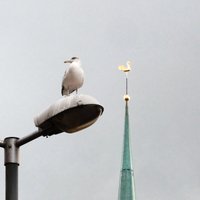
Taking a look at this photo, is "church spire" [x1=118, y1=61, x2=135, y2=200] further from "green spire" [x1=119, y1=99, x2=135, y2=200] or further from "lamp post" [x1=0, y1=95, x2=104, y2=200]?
"lamp post" [x1=0, y1=95, x2=104, y2=200]

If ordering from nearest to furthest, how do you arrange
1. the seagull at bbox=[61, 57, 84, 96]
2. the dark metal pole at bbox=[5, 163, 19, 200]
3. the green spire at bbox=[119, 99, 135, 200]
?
1. the dark metal pole at bbox=[5, 163, 19, 200]
2. the seagull at bbox=[61, 57, 84, 96]
3. the green spire at bbox=[119, 99, 135, 200]

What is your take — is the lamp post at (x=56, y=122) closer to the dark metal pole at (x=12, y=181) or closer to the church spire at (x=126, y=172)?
the dark metal pole at (x=12, y=181)

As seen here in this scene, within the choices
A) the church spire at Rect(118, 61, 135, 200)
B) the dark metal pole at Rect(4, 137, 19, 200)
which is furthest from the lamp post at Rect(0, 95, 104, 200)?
the church spire at Rect(118, 61, 135, 200)

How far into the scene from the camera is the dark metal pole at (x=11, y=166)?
1518 cm

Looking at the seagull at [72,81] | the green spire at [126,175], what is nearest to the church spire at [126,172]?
the green spire at [126,175]

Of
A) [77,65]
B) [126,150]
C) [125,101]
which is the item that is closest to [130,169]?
[126,150]

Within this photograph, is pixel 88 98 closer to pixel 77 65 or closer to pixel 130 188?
pixel 77 65

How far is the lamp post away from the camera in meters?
15.3

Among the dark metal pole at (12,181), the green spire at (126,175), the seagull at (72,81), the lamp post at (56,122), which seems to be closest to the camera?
the dark metal pole at (12,181)

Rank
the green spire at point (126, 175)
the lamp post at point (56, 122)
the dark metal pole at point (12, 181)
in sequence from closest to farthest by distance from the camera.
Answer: the dark metal pole at point (12, 181)
the lamp post at point (56, 122)
the green spire at point (126, 175)

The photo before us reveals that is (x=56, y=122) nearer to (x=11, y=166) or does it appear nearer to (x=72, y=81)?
(x=11, y=166)

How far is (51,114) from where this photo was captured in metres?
15.6

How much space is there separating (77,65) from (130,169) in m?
112

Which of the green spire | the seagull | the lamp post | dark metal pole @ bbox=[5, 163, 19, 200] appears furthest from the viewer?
the green spire
